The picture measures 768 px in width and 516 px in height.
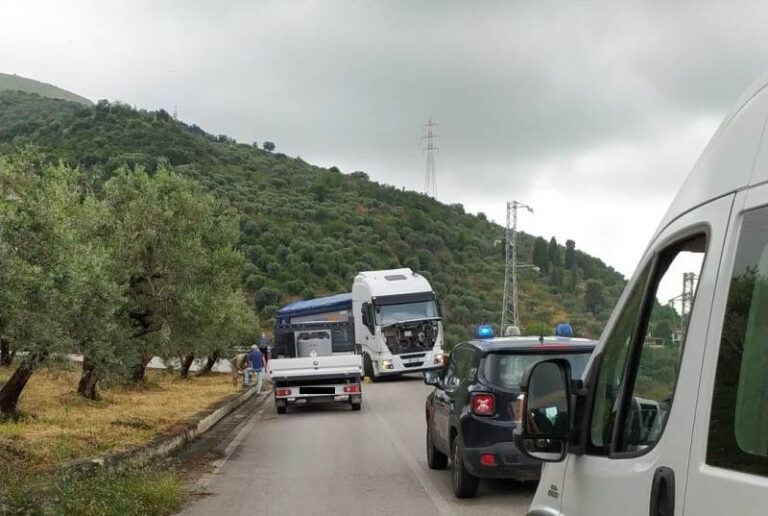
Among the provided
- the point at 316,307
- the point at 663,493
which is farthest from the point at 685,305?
the point at 316,307

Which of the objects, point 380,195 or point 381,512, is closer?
point 381,512

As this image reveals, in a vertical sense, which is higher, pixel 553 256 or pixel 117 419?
pixel 553 256

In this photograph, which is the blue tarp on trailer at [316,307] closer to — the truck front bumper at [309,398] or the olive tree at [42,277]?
the truck front bumper at [309,398]

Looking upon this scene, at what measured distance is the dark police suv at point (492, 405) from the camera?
9.09 m

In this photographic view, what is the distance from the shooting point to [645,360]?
2977 mm

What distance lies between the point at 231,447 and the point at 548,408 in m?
12.8

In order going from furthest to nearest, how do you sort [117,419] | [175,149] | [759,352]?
[175,149]
[117,419]
[759,352]

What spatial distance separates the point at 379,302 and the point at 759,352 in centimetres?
3160

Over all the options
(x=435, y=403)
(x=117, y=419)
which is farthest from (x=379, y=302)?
(x=435, y=403)

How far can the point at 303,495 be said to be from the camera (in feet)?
33.6

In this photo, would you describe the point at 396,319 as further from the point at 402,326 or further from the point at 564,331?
the point at 564,331

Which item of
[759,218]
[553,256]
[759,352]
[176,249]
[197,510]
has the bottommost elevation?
[197,510]

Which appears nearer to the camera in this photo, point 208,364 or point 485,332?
point 485,332

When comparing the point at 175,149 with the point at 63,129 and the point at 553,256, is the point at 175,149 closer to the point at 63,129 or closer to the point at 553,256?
the point at 63,129
